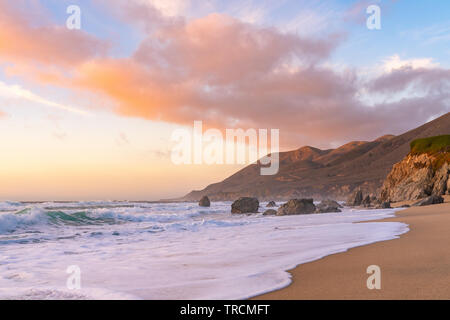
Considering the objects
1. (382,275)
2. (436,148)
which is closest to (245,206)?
(436,148)

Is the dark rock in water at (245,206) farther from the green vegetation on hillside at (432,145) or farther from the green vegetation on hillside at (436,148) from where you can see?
the green vegetation on hillside at (432,145)

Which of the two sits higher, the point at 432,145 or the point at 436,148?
the point at 432,145

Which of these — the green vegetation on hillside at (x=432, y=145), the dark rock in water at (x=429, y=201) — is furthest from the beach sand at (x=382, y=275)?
the green vegetation on hillside at (x=432, y=145)

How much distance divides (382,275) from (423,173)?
5254cm

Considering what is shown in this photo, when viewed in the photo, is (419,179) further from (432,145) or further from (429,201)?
(429,201)

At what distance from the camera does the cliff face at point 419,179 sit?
4609 centimetres

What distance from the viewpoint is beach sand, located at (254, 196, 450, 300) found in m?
4.27

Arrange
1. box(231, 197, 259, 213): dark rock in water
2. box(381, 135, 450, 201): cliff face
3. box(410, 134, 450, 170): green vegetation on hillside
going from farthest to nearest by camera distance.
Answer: box(410, 134, 450, 170): green vegetation on hillside
box(381, 135, 450, 201): cliff face
box(231, 197, 259, 213): dark rock in water

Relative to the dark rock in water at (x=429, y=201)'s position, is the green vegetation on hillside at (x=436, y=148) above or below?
above

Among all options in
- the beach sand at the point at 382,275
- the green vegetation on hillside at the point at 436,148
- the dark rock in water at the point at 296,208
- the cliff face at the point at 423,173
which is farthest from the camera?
the green vegetation on hillside at the point at 436,148

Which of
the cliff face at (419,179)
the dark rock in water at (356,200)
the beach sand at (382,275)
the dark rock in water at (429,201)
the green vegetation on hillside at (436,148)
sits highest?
the green vegetation on hillside at (436,148)

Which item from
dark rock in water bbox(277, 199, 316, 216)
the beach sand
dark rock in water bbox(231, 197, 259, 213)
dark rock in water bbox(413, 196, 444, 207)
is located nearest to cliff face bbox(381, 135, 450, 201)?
dark rock in water bbox(413, 196, 444, 207)

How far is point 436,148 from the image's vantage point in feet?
184

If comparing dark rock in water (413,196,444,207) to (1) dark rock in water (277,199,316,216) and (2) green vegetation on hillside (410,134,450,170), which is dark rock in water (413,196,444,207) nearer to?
(1) dark rock in water (277,199,316,216)
